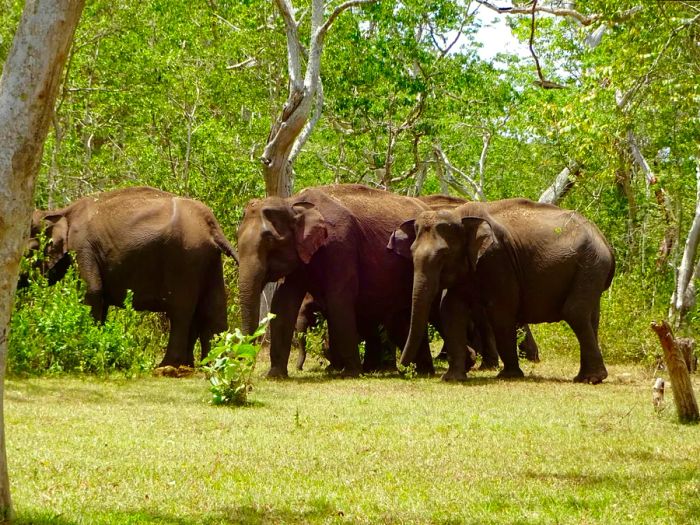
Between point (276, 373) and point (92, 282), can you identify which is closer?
point (276, 373)

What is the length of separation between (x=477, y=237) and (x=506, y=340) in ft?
4.89

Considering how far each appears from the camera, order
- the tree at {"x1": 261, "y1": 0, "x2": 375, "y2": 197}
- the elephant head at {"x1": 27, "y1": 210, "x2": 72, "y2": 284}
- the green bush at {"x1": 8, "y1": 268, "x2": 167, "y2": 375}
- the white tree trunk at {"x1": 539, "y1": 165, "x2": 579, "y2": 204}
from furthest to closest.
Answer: the white tree trunk at {"x1": 539, "y1": 165, "x2": 579, "y2": 204} → the tree at {"x1": 261, "y1": 0, "x2": 375, "y2": 197} → the elephant head at {"x1": 27, "y1": 210, "x2": 72, "y2": 284} → the green bush at {"x1": 8, "y1": 268, "x2": 167, "y2": 375}

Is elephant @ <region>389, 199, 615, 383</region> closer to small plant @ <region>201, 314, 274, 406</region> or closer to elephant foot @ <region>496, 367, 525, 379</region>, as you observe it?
elephant foot @ <region>496, 367, 525, 379</region>

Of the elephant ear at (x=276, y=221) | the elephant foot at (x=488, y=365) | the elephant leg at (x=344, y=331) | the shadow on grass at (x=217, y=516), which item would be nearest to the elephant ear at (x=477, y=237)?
the elephant leg at (x=344, y=331)

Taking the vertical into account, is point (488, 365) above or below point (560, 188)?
below

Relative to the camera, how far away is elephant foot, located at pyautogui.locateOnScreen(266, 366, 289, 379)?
1542 centimetres

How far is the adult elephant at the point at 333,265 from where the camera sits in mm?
15484

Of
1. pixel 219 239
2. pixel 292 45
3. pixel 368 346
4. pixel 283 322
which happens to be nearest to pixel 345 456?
pixel 283 322

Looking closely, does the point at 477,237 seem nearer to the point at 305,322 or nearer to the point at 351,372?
the point at 351,372

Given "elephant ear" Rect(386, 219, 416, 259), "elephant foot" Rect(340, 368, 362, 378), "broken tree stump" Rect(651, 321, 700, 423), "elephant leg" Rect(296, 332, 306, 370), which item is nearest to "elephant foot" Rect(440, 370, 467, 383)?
"elephant foot" Rect(340, 368, 362, 378)

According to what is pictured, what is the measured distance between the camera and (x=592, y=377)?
15.3 m

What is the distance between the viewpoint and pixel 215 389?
39.1ft

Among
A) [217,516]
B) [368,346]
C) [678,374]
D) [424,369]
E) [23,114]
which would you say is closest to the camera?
[23,114]

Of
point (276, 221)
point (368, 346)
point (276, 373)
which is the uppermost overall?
point (276, 221)
